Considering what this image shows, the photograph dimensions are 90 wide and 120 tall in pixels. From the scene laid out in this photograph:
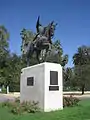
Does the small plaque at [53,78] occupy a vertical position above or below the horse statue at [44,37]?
below

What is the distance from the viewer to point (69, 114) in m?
12.9

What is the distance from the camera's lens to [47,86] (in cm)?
1570

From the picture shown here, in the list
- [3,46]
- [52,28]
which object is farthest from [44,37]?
[3,46]

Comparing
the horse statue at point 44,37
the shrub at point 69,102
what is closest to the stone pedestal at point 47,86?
the shrub at point 69,102

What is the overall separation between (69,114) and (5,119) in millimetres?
3128

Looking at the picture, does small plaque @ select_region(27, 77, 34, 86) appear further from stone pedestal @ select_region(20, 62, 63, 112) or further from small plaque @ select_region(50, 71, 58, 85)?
small plaque @ select_region(50, 71, 58, 85)

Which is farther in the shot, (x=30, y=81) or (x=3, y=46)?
(x=3, y=46)

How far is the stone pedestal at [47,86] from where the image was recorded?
614 inches

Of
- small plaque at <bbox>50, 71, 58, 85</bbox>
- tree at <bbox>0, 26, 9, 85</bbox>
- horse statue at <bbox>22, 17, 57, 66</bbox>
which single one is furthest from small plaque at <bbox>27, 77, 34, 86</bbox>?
tree at <bbox>0, 26, 9, 85</bbox>

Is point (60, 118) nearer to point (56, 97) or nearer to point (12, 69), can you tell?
point (56, 97)

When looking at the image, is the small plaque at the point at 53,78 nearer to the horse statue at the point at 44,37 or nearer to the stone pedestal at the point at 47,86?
the stone pedestal at the point at 47,86

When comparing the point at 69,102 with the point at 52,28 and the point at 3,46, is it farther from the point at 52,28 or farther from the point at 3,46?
the point at 3,46

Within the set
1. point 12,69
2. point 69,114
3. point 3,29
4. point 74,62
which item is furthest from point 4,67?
point 69,114

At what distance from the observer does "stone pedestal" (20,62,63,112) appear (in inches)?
614
